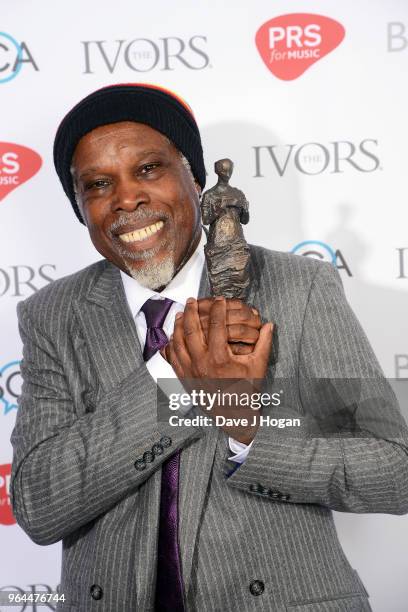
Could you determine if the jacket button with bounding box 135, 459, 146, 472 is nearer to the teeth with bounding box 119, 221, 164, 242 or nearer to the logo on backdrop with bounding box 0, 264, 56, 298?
the teeth with bounding box 119, 221, 164, 242

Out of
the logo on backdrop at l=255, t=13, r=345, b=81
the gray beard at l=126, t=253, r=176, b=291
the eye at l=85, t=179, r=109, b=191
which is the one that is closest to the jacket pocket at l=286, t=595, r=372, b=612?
the gray beard at l=126, t=253, r=176, b=291

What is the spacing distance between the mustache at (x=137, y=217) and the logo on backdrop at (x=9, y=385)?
1.12m

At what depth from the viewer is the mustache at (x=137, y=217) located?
5.08 ft

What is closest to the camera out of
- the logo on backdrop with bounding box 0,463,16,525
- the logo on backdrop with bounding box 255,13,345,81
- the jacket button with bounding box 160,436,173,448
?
the jacket button with bounding box 160,436,173,448

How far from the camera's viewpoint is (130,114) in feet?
5.22

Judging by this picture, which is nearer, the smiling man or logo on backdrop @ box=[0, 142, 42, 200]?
the smiling man

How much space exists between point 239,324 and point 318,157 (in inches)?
48.4

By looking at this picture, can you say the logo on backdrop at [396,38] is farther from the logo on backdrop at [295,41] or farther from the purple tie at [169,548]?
the purple tie at [169,548]

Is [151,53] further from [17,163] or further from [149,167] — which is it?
[149,167]

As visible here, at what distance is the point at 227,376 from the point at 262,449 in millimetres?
208

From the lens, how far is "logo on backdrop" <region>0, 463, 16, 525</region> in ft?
8.46

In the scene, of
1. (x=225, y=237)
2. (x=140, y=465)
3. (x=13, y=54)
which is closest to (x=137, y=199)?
(x=225, y=237)

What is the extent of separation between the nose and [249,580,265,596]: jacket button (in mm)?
743

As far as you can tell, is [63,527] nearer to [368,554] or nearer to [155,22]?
[368,554]
